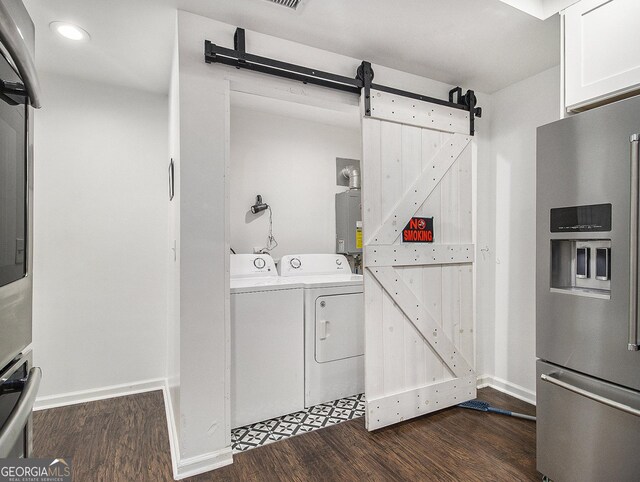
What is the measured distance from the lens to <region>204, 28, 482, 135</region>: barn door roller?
1.86m

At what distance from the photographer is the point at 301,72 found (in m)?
2.06

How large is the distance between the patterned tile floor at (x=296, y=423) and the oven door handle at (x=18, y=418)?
4.86 feet

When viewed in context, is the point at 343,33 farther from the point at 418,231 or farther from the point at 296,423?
the point at 296,423

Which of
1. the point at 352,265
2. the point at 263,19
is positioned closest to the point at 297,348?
the point at 352,265

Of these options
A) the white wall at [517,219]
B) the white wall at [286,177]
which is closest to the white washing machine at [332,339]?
the white wall at [286,177]

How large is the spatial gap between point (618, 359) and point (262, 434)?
1.96m

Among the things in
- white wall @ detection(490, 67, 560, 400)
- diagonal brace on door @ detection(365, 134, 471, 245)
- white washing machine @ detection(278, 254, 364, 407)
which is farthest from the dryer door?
white wall @ detection(490, 67, 560, 400)

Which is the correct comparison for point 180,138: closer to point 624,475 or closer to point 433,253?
point 433,253

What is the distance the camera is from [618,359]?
140cm

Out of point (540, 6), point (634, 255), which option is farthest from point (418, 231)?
point (540, 6)

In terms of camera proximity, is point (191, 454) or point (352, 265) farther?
point (352, 265)

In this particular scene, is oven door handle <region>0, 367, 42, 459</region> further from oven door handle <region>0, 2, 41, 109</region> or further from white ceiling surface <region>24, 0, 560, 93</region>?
white ceiling surface <region>24, 0, 560, 93</region>

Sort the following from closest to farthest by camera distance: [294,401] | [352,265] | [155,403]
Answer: [294,401], [155,403], [352,265]

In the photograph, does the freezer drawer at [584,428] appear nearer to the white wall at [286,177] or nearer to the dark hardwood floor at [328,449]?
the dark hardwood floor at [328,449]
